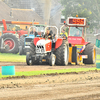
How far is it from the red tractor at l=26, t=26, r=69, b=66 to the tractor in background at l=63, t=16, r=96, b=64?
2.02 ft

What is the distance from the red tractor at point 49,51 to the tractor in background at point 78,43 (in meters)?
0.62

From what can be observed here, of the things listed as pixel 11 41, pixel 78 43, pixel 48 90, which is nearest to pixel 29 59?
pixel 78 43

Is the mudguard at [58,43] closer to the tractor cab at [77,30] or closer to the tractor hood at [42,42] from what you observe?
the tractor hood at [42,42]

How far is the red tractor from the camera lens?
Result: 1554 cm

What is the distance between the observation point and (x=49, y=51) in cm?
1590

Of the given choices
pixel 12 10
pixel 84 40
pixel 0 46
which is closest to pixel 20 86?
pixel 84 40

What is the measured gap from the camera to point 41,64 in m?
16.7

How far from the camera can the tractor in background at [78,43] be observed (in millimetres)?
16953

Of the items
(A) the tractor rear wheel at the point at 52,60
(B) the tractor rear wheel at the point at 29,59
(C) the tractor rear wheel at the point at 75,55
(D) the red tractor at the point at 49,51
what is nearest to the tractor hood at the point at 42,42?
(D) the red tractor at the point at 49,51

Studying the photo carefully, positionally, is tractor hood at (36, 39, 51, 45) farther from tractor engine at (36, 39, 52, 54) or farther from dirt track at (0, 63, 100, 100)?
dirt track at (0, 63, 100, 100)

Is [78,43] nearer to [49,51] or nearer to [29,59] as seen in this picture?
[49,51]

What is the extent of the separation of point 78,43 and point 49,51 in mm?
2078

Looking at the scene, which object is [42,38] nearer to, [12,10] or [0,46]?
Result: [0,46]

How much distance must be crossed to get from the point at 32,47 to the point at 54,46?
1.13 meters
